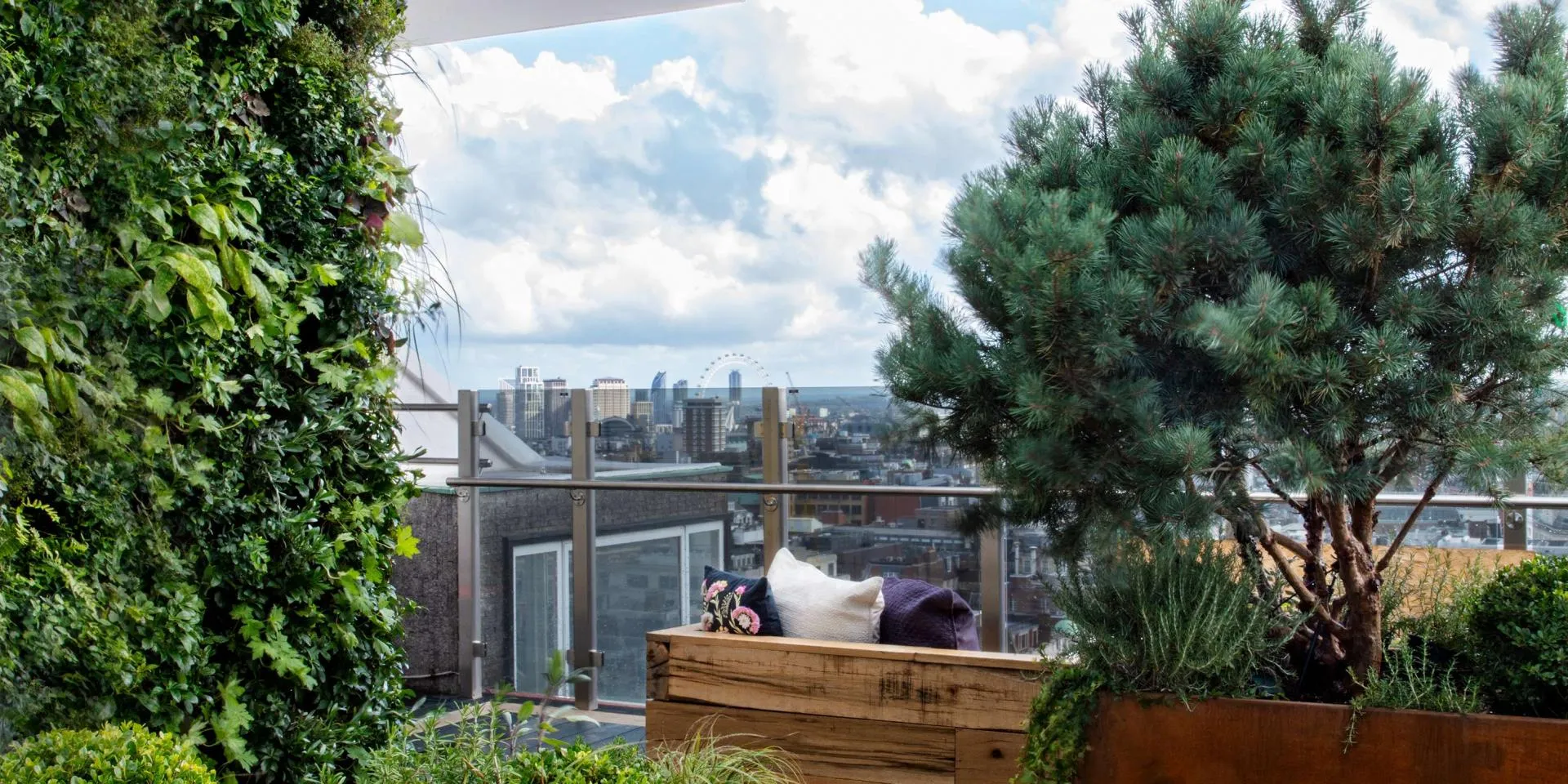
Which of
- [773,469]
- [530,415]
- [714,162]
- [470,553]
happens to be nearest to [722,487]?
[773,469]

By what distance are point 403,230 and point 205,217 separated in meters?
0.57

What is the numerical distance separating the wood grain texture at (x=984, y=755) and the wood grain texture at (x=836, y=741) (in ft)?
0.07

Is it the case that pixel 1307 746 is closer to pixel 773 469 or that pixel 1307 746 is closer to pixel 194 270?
pixel 194 270

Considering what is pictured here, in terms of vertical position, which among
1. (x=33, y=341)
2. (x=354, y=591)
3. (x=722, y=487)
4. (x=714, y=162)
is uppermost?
(x=714, y=162)

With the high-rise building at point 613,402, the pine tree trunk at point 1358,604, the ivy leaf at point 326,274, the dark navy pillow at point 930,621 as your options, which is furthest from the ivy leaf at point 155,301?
the high-rise building at point 613,402

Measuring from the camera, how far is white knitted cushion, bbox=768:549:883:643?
10.4ft

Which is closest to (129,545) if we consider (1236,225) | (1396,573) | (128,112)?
(128,112)

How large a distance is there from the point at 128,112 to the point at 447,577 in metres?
3.13

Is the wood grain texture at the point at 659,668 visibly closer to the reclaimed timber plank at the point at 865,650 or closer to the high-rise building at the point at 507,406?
the reclaimed timber plank at the point at 865,650

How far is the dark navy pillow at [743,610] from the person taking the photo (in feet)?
10.7

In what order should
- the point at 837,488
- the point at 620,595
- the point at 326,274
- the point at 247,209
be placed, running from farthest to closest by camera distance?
1. the point at 620,595
2. the point at 837,488
3. the point at 326,274
4. the point at 247,209

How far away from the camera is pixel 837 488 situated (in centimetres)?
401

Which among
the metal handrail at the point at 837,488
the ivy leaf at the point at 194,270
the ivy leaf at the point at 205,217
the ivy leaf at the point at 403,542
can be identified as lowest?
the ivy leaf at the point at 403,542

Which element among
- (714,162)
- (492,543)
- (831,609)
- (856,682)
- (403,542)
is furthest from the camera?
(714,162)
